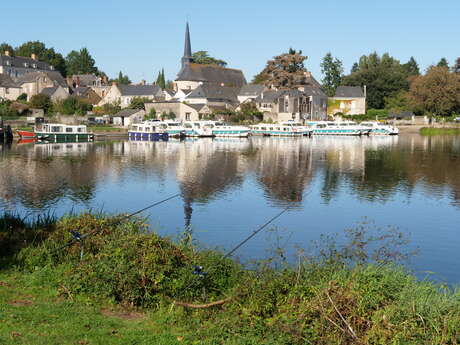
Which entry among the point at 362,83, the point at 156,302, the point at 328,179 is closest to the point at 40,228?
the point at 156,302

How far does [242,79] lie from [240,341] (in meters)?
130

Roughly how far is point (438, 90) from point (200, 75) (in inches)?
2093

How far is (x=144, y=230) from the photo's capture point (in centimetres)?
1514

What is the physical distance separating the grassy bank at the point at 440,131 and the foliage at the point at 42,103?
65986mm

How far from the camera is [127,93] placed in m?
111

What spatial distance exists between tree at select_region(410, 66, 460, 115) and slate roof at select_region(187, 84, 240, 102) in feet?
123

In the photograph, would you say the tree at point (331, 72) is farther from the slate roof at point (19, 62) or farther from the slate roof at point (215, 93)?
the slate roof at point (19, 62)

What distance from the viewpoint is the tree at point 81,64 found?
541 feet

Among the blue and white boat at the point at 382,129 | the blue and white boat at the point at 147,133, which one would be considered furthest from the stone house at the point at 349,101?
the blue and white boat at the point at 147,133

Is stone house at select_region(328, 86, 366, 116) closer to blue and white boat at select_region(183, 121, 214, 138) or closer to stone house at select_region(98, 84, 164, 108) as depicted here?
stone house at select_region(98, 84, 164, 108)

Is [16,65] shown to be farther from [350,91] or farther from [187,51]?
[350,91]

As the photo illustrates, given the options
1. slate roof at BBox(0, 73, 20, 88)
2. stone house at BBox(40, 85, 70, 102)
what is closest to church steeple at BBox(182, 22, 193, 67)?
stone house at BBox(40, 85, 70, 102)

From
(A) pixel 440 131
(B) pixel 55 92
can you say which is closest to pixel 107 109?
(B) pixel 55 92

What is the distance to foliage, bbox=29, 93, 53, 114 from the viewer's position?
288 ft
